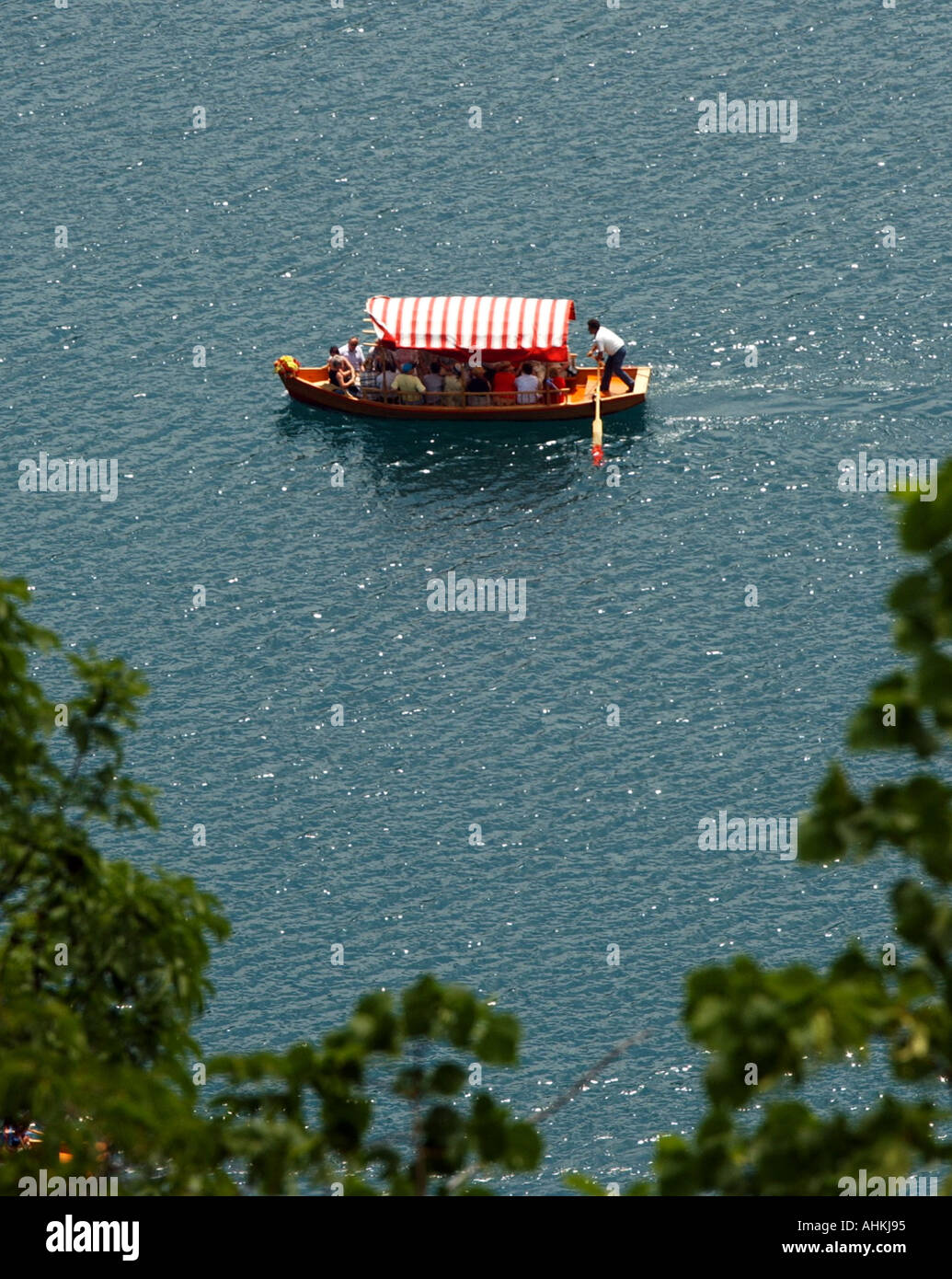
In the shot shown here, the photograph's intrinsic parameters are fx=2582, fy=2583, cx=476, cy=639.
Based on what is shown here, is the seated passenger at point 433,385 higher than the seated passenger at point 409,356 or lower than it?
lower

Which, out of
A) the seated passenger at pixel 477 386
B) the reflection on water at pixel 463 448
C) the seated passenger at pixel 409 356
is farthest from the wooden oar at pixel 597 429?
the seated passenger at pixel 409 356

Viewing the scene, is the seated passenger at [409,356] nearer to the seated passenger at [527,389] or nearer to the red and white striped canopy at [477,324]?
the red and white striped canopy at [477,324]

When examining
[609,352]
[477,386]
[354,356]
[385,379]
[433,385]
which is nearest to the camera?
[609,352]

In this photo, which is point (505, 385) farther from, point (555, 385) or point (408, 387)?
point (408, 387)

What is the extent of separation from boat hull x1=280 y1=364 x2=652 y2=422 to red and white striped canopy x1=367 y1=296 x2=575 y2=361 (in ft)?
5.67

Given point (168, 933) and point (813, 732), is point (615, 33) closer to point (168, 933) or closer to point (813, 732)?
point (813, 732)

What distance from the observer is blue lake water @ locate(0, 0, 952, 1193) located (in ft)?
190

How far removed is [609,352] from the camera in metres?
78.7

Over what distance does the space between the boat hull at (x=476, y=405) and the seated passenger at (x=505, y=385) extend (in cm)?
23

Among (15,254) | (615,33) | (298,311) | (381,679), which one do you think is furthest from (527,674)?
(615,33)

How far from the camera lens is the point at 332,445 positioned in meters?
80.4

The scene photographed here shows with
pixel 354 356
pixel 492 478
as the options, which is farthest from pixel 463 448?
pixel 354 356

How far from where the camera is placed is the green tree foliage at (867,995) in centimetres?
1187

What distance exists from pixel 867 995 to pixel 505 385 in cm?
6883
